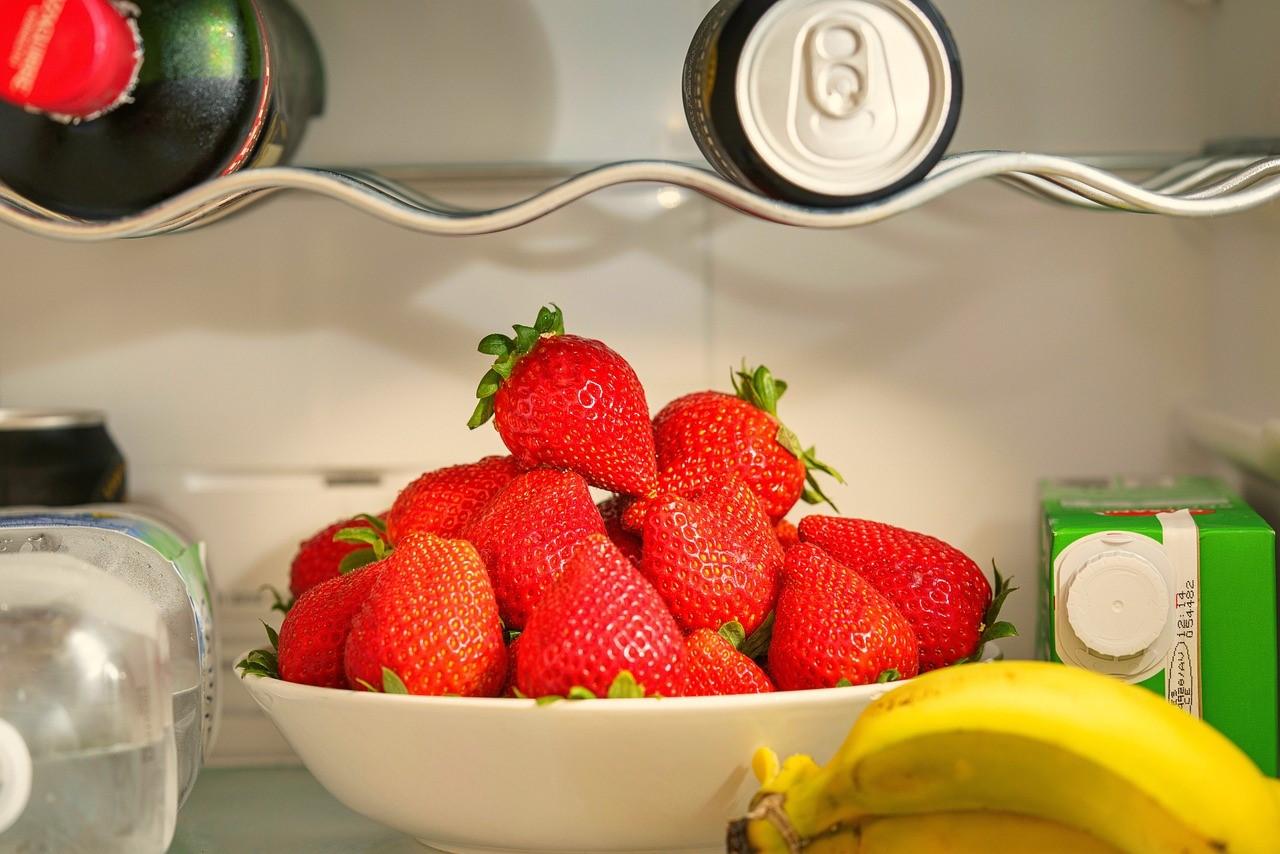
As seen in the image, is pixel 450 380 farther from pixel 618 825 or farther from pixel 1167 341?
pixel 1167 341

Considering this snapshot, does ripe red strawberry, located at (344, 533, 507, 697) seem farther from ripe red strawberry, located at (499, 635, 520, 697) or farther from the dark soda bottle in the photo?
the dark soda bottle

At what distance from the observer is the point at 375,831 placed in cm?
78

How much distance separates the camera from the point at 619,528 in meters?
0.75

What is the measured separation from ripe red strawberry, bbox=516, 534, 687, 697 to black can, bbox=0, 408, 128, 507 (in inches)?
19.7

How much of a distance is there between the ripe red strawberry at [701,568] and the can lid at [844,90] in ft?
0.64

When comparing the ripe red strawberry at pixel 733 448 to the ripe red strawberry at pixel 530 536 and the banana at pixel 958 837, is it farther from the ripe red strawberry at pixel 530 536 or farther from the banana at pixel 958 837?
the banana at pixel 958 837

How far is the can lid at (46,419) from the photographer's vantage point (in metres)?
0.91

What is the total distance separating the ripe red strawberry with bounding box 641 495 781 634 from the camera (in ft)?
2.16

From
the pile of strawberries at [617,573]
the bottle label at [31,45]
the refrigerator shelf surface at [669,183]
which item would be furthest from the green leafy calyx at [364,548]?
the bottle label at [31,45]

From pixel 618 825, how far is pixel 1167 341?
0.65 metres

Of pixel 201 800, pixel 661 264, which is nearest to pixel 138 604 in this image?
pixel 201 800

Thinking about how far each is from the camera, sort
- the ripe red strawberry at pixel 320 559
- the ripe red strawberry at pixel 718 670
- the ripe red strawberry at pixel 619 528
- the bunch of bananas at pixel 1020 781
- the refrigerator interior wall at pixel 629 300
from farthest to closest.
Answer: the refrigerator interior wall at pixel 629 300
the ripe red strawberry at pixel 320 559
the ripe red strawberry at pixel 619 528
the ripe red strawberry at pixel 718 670
the bunch of bananas at pixel 1020 781

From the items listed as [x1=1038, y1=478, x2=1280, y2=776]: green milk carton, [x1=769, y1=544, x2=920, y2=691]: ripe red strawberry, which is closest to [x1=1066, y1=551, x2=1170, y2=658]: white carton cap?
[x1=1038, y1=478, x2=1280, y2=776]: green milk carton

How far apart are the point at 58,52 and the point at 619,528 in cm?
41
